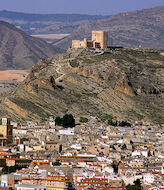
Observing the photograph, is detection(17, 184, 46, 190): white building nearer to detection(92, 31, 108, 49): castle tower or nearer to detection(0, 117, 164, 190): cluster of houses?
detection(0, 117, 164, 190): cluster of houses

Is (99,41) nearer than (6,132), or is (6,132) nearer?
(6,132)

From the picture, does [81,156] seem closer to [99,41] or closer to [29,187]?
[29,187]

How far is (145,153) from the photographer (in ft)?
284

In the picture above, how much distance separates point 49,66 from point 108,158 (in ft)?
222

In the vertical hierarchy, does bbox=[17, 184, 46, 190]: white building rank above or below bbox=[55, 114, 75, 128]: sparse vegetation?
below

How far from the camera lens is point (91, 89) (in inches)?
5335

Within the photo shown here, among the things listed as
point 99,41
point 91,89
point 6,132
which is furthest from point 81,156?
point 99,41

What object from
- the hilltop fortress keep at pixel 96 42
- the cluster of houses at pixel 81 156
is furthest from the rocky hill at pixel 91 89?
the cluster of houses at pixel 81 156

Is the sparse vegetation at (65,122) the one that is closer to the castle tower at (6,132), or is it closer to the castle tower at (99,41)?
the castle tower at (6,132)

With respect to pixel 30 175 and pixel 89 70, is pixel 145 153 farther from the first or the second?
pixel 89 70

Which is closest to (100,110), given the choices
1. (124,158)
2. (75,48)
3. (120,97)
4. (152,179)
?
(120,97)

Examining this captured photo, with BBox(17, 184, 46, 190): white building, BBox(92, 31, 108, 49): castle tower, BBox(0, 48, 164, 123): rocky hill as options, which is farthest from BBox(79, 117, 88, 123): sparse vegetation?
BBox(17, 184, 46, 190): white building

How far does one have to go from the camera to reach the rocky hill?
401ft

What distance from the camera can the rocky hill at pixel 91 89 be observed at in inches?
4818
